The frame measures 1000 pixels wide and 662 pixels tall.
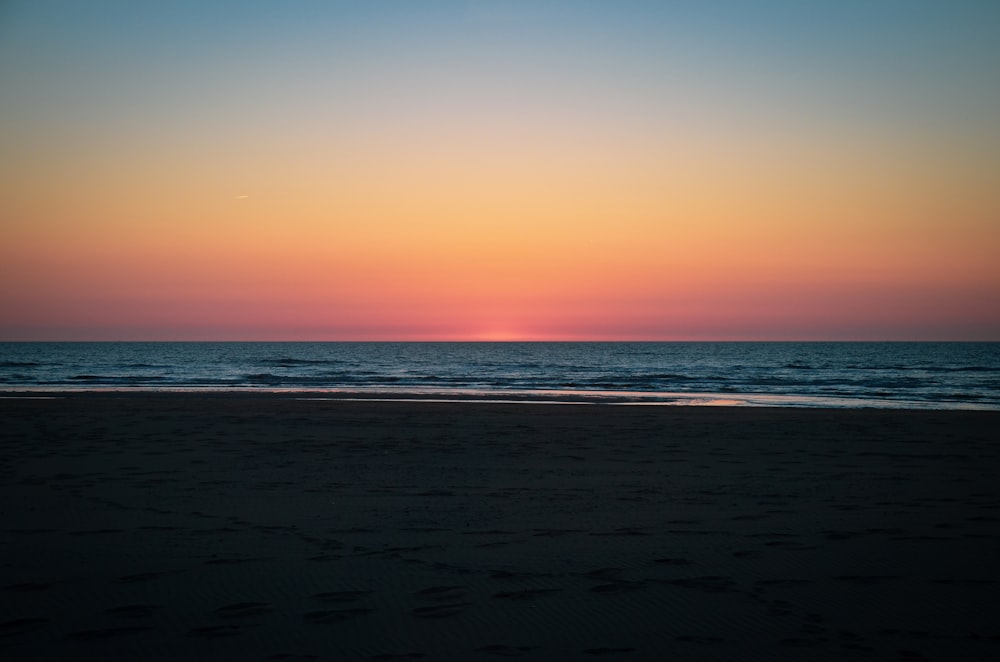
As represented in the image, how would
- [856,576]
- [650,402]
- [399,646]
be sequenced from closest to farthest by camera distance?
[399,646] < [856,576] < [650,402]

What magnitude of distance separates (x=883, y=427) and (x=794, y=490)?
8.41 meters

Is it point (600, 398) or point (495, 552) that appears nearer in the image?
point (495, 552)

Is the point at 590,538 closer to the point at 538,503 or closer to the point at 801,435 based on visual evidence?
the point at 538,503

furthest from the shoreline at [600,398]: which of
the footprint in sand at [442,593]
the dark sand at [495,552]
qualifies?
the footprint in sand at [442,593]

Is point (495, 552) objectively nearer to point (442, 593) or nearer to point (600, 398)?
point (442, 593)

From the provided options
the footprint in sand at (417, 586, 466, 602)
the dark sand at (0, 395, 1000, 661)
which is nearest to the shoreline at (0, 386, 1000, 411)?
the dark sand at (0, 395, 1000, 661)

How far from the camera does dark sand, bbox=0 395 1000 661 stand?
161 inches

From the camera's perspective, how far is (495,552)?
570 centimetres

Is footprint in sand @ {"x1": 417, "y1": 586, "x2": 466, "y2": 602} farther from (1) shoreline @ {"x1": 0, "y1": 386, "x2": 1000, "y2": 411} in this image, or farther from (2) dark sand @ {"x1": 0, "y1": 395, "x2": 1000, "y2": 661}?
(1) shoreline @ {"x1": 0, "y1": 386, "x2": 1000, "y2": 411}

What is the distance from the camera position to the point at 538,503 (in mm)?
7551

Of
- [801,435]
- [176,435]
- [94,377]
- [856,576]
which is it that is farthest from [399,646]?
[94,377]

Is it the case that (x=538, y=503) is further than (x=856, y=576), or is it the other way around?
(x=538, y=503)

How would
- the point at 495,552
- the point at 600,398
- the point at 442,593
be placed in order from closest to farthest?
the point at 442,593 < the point at 495,552 < the point at 600,398

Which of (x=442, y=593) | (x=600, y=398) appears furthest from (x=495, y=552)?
(x=600, y=398)
